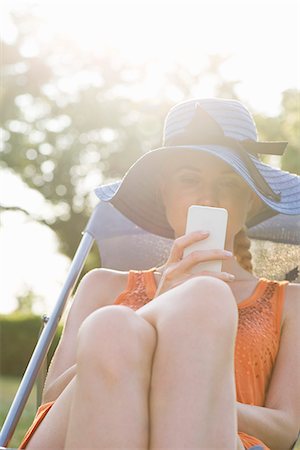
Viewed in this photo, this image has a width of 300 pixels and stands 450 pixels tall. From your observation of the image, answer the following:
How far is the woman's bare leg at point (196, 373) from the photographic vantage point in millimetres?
1734

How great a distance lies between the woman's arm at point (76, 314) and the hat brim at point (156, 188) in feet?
0.95

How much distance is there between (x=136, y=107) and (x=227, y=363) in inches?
578

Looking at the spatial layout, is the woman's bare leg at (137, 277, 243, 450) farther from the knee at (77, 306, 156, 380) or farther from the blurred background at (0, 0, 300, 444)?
the blurred background at (0, 0, 300, 444)

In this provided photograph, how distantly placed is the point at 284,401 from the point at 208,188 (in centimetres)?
62

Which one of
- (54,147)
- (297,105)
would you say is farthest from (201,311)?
(297,105)

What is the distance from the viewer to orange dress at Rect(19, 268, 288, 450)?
8.23 feet

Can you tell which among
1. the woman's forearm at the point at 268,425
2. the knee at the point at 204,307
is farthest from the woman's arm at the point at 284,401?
the knee at the point at 204,307

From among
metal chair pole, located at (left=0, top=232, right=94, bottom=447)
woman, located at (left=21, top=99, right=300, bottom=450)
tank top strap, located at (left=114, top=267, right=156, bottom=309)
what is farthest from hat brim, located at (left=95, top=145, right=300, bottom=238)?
metal chair pole, located at (left=0, top=232, right=94, bottom=447)

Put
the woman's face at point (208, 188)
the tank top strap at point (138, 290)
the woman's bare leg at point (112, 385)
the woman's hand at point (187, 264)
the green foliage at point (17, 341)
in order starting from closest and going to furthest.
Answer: the woman's bare leg at point (112, 385) → the woman's hand at point (187, 264) → the woman's face at point (208, 188) → the tank top strap at point (138, 290) → the green foliage at point (17, 341)

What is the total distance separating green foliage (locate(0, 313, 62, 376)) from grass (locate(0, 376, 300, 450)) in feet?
0.62

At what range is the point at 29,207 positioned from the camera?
16.8 meters

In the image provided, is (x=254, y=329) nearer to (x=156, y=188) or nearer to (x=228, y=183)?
(x=228, y=183)

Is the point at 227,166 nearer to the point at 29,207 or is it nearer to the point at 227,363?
the point at 227,363

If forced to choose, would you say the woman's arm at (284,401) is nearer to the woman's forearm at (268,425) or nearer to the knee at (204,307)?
the woman's forearm at (268,425)
